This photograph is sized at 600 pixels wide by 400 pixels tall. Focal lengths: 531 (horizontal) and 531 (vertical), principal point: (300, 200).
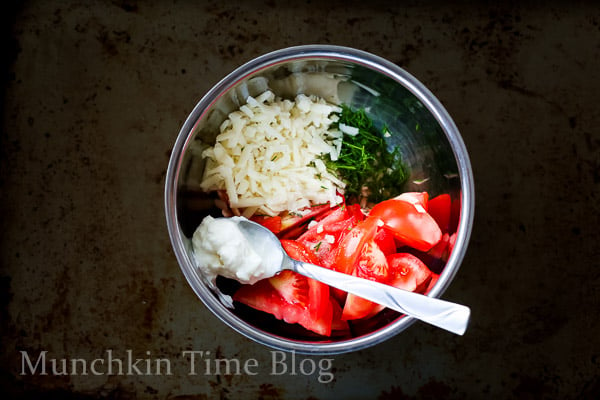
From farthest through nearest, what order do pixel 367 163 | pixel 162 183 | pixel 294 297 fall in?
pixel 162 183 → pixel 367 163 → pixel 294 297

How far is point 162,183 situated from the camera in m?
1.20

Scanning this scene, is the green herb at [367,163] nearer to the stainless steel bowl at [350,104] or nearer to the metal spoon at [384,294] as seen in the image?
the stainless steel bowl at [350,104]

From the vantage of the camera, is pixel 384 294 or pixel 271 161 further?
pixel 271 161

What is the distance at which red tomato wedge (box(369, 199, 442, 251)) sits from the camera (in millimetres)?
948

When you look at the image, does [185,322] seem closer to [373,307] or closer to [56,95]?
[373,307]

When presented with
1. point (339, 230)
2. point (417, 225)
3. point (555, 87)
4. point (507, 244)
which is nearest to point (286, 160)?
point (339, 230)

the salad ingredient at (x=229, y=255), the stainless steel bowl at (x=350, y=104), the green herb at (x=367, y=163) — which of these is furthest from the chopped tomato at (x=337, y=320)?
Answer: the green herb at (x=367, y=163)

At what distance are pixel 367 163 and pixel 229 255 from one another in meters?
0.36

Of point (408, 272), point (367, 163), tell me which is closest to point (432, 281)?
point (408, 272)

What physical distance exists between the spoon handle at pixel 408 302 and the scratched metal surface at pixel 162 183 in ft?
1.15

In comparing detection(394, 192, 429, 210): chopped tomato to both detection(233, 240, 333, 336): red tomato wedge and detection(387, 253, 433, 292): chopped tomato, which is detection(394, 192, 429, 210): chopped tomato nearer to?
detection(387, 253, 433, 292): chopped tomato

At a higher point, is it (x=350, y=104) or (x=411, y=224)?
(x=350, y=104)

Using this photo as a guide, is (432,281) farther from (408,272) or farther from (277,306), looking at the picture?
(277,306)

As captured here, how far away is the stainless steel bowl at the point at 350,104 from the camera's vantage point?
0.98 metres
